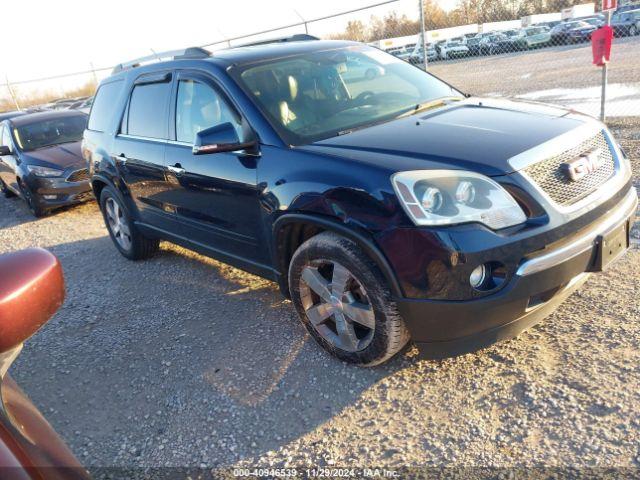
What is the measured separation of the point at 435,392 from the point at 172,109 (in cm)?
282

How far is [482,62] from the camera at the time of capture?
2336 cm

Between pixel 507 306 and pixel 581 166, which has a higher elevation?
pixel 581 166

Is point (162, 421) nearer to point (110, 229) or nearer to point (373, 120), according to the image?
point (373, 120)

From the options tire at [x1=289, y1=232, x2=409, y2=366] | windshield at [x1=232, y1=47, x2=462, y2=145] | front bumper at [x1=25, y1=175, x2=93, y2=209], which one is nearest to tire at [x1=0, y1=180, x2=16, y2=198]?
front bumper at [x1=25, y1=175, x2=93, y2=209]

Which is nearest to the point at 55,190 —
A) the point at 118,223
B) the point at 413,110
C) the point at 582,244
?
the point at 118,223

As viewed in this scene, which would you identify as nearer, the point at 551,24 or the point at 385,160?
the point at 385,160

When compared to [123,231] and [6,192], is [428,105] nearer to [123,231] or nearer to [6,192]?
[123,231]

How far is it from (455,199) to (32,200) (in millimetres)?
7540

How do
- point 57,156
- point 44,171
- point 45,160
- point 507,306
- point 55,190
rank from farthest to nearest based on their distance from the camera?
point 57,156
point 45,160
point 44,171
point 55,190
point 507,306

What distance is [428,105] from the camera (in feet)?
11.8

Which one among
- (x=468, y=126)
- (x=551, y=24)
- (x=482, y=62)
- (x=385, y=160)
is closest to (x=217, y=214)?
(x=385, y=160)

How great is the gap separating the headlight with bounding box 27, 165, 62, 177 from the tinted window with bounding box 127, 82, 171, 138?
12.9 ft

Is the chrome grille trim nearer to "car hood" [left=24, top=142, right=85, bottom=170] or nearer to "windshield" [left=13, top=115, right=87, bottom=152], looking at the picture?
"car hood" [left=24, top=142, right=85, bottom=170]

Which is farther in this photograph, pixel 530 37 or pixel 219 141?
pixel 530 37
